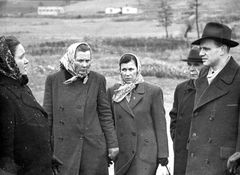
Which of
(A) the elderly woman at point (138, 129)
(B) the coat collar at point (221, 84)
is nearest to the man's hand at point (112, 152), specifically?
(A) the elderly woman at point (138, 129)

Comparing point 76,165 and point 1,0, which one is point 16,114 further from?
point 1,0

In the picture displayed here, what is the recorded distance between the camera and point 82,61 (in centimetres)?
554

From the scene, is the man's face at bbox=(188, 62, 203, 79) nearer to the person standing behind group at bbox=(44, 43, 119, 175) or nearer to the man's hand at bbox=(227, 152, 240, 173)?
the person standing behind group at bbox=(44, 43, 119, 175)

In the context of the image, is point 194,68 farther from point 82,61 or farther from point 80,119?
point 80,119

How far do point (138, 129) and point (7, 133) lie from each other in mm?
2225

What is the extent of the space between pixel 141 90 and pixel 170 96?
1009 centimetres

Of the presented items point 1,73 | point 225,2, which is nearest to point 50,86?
point 1,73

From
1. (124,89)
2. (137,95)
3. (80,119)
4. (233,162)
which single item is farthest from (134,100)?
(233,162)

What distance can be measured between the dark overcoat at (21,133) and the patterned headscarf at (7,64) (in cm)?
5

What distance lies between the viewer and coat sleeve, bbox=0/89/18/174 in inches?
161

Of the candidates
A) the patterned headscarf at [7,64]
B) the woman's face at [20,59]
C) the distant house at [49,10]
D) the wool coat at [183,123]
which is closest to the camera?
the patterned headscarf at [7,64]

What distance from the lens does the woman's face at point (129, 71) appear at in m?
5.90

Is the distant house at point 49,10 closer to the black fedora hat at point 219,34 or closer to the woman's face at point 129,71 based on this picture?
the woman's face at point 129,71

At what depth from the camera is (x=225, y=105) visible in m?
4.68
